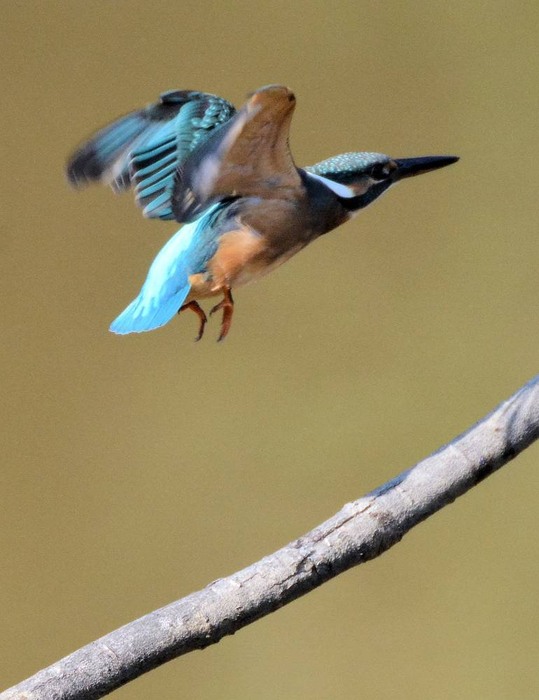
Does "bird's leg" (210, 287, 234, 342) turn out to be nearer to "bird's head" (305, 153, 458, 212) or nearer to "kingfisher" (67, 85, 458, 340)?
"kingfisher" (67, 85, 458, 340)

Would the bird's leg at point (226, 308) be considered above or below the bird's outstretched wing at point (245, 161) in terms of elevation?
below

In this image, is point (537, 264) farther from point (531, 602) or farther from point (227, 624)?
point (227, 624)

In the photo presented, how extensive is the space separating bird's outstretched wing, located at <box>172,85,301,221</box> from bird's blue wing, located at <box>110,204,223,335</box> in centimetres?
4

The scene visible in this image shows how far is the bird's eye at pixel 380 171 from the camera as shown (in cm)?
129

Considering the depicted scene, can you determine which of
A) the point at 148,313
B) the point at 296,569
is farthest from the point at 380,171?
the point at 296,569

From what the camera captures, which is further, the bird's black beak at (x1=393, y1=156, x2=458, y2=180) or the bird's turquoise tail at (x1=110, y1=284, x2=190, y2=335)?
the bird's black beak at (x1=393, y1=156, x2=458, y2=180)

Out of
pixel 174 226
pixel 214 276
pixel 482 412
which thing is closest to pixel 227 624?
pixel 214 276

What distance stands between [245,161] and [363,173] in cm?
27

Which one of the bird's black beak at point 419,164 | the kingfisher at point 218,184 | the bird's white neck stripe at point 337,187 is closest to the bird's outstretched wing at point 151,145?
the kingfisher at point 218,184

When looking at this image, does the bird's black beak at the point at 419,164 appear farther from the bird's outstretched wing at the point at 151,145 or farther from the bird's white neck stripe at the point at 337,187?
the bird's outstretched wing at the point at 151,145

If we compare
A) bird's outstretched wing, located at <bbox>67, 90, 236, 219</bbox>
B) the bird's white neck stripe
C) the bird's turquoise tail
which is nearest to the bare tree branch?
the bird's turquoise tail

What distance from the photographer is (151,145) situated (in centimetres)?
122

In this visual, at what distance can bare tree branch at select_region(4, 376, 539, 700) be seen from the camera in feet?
2.65

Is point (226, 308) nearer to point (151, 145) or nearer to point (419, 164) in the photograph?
point (151, 145)
